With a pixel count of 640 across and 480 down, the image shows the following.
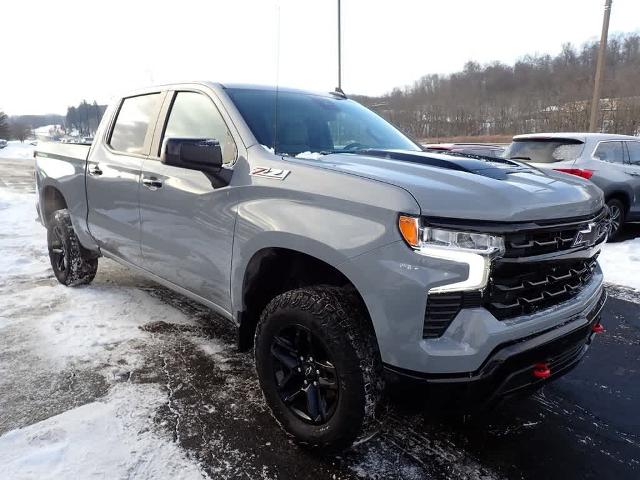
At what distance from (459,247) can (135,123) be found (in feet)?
9.70

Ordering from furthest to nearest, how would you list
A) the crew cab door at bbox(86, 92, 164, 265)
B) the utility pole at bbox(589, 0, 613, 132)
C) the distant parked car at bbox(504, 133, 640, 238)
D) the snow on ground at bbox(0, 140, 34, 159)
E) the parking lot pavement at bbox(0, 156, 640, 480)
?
the snow on ground at bbox(0, 140, 34, 159), the utility pole at bbox(589, 0, 613, 132), the distant parked car at bbox(504, 133, 640, 238), the crew cab door at bbox(86, 92, 164, 265), the parking lot pavement at bbox(0, 156, 640, 480)

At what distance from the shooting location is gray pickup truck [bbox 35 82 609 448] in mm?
1856

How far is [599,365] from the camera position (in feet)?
11.3

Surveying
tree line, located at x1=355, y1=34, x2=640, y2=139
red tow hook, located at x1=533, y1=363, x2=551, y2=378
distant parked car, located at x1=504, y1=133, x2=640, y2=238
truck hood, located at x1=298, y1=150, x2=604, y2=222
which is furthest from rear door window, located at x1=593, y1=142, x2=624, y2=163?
tree line, located at x1=355, y1=34, x2=640, y2=139

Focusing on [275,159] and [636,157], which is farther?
[636,157]

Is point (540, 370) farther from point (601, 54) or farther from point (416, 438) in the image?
point (601, 54)

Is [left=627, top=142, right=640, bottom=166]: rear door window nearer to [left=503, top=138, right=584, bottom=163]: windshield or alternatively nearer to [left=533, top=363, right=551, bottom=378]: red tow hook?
[left=503, top=138, right=584, bottom=163]: windshield

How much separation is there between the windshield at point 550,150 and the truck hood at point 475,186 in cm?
543

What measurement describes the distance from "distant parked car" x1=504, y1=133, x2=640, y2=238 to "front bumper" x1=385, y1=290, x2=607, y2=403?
19.8 ft

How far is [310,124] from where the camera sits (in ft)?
10.4

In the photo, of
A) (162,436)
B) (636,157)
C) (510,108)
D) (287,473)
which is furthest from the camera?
(510,108)

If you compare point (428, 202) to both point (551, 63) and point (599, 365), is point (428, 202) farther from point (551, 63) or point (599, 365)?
point (551, 63)

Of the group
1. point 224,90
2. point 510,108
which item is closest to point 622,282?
point 224,90

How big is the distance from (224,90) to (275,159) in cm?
80
